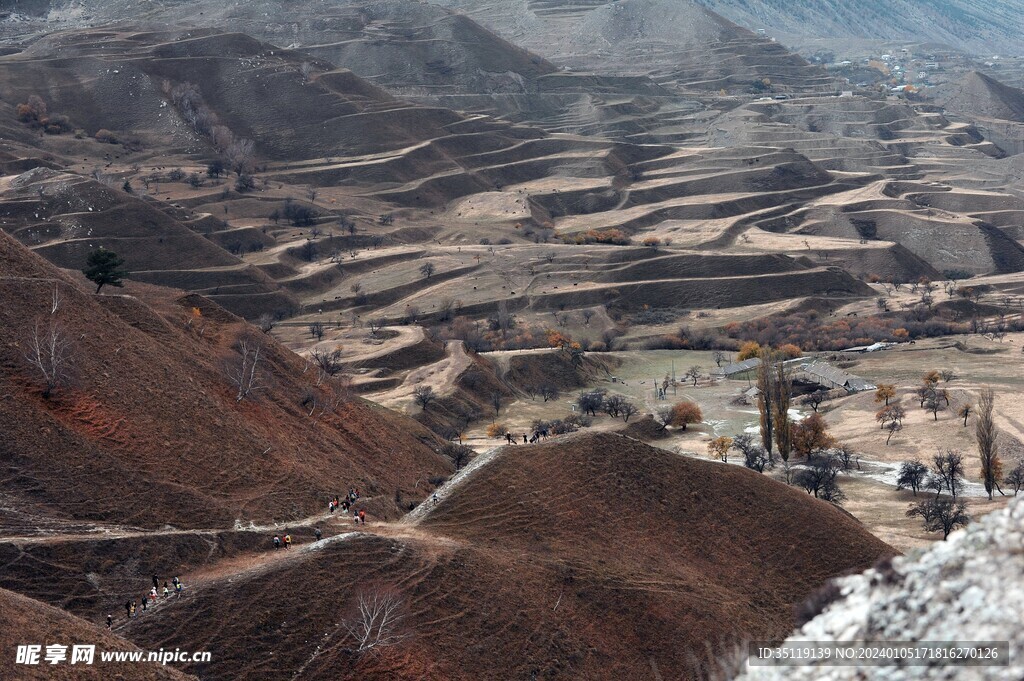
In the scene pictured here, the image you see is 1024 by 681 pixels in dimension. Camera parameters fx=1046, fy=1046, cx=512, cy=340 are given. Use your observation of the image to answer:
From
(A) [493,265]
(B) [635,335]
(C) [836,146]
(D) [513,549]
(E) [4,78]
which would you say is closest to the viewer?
(D) [513,549]

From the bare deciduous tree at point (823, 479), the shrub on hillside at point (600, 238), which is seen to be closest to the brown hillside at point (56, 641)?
the bare deciduous tree at point (823, 479)

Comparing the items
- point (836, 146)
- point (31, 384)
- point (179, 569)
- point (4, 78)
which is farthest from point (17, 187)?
point (836, 146)

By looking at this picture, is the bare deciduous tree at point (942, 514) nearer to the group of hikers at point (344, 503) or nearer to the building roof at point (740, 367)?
the group of hikers at point (344, 503)

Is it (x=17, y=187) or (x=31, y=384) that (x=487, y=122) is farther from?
(x=31, y=384)

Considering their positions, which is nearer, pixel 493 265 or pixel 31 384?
pixel 31 384

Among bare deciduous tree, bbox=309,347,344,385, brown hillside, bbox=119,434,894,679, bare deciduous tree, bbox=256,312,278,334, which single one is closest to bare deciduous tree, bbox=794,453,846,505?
brown hillside, bbox=119,434,894,679

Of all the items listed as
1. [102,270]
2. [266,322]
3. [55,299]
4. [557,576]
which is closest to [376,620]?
[557,576]
